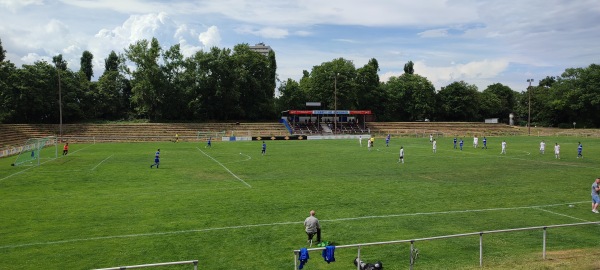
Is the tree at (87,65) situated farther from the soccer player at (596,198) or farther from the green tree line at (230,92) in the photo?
the soccer player at (596,198)

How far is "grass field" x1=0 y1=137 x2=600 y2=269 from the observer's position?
1322 cm

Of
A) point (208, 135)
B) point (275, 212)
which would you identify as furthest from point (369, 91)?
point (275, 212)

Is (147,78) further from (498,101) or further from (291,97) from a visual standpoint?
(498,101)

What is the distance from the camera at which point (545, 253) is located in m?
12.5

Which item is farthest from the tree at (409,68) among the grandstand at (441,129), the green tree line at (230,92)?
the grandstand at (441,129)

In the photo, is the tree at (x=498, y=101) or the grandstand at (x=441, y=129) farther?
the tree at (x=498, y=101)

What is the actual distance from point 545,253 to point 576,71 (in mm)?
111064

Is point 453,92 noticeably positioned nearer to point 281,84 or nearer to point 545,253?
point 281,84

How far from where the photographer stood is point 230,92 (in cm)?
9062

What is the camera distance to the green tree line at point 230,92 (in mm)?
80312

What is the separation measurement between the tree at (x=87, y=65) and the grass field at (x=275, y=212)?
71268 millimetres

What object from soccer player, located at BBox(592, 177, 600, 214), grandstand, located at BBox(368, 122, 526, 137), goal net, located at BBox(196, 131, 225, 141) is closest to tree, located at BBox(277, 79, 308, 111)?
grandstand, located at BBox(368, 122, 526, 137)

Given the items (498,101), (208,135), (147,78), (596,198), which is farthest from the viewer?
(498,101)

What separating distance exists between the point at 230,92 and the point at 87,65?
36.1 metres
